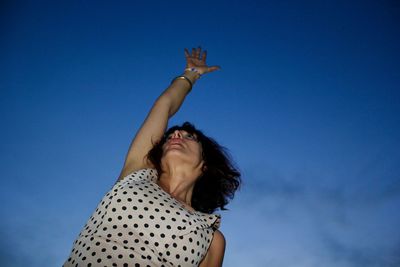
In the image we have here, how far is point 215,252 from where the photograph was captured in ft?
9.33

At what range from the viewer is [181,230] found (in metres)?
2.32

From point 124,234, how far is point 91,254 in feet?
0.88

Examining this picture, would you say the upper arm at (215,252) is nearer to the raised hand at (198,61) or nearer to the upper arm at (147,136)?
the upper arm at (147,136)

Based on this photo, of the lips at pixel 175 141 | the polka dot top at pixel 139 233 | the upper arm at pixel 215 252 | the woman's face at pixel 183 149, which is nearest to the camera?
the polka dot top at pixel 139 233

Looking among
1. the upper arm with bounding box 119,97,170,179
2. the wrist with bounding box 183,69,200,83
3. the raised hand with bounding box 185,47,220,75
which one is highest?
the raised hand with bounding box 185,47,220,75

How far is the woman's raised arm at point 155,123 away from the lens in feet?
10.6

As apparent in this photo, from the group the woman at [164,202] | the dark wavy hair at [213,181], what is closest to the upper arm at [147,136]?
the woman at [164,202]

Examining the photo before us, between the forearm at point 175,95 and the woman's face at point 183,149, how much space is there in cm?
35

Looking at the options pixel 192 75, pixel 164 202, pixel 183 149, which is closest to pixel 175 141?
pixel 183 149

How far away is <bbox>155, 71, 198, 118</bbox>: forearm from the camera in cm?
365

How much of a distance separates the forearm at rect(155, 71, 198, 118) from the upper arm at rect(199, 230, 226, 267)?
1675 millimetres

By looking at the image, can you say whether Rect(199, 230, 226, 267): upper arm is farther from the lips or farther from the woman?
the lips

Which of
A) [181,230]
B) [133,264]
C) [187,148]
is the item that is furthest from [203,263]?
[187,148]

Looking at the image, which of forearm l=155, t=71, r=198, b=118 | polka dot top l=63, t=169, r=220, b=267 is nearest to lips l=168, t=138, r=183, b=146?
forearm l=155, t=71, r=198, b=118
